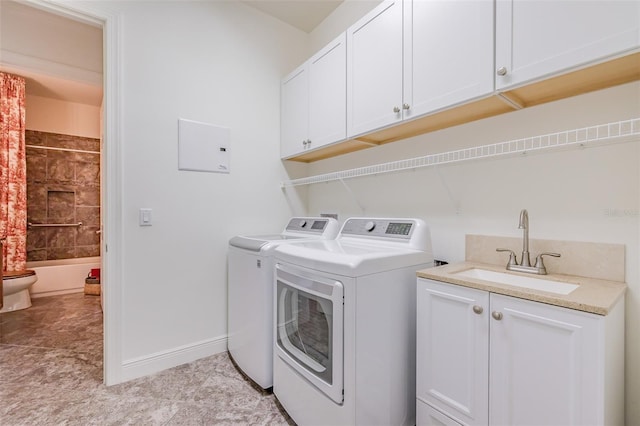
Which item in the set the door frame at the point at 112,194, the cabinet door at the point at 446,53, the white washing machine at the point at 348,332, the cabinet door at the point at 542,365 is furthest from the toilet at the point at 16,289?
the cabinet door at the point at 542,365

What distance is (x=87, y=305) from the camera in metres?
3.40

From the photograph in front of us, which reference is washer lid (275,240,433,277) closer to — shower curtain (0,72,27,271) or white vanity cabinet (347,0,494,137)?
white vanity cabinet (347,0,494,137)

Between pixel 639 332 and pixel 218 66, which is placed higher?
pixel 218 66

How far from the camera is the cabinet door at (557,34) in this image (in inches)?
37.7

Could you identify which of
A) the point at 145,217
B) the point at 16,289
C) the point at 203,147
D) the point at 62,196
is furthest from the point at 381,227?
the point at 62,196

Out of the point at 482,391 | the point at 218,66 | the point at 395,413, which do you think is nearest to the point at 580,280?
the point at 482,391

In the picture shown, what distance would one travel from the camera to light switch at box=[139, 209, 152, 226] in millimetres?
1945

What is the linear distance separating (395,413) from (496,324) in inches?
25.7

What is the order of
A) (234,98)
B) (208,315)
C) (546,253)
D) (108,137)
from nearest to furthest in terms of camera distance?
(546,253) < (108,137) < (208,315) < (234,98)

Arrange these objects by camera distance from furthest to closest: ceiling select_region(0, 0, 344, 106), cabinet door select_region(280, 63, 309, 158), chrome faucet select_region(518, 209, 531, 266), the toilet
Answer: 1. the toilet
2. cabinet door select_region(280, 63, 309, 158)
3. ceiling select_region(0, 0, 344, 106)
4. chrome faucet select_region(518, 209, 531, 266)

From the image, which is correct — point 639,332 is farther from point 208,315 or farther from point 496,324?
point 208,315

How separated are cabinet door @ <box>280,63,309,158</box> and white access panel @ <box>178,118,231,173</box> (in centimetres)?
49

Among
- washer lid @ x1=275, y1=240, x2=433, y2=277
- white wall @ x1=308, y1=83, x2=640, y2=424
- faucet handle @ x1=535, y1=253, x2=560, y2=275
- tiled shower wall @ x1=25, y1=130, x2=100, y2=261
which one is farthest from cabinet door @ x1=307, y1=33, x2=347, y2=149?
tiled shower wall @ x1=25, y1=130, x2=100, y2=261

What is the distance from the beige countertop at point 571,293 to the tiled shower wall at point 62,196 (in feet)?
15.7
